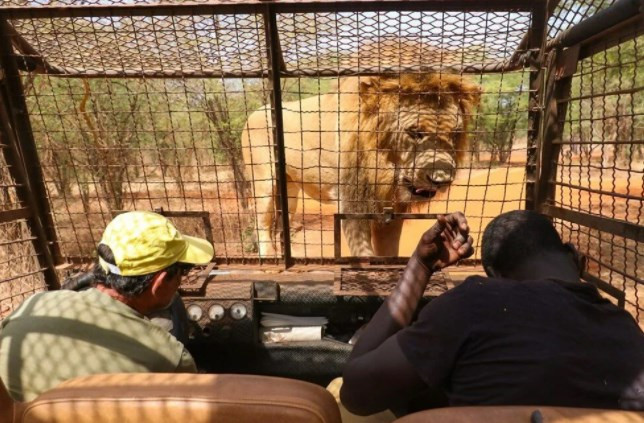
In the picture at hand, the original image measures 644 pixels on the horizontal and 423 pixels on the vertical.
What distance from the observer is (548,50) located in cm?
243

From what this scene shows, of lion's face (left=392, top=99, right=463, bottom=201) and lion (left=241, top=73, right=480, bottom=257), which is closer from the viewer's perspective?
lion (left=241, top=73, right=480, bottom=257)

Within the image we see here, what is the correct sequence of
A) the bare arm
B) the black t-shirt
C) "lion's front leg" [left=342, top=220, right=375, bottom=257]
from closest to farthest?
the black t-shirt → the bare arm → "lion's front leg" [left=342, top=220, right=375, bottom=257]

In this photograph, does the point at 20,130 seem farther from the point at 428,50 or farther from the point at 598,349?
the point at 598,349

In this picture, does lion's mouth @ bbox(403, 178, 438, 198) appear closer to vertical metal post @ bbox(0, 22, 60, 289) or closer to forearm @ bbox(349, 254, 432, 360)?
forearm @ bbox(349, 254, 432, 360)

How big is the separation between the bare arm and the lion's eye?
153cm

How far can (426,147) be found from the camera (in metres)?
3.50

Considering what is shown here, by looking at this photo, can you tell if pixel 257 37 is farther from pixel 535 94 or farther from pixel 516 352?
pixel 516 352

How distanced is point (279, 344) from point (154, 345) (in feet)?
3.21

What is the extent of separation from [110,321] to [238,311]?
34.5 inches

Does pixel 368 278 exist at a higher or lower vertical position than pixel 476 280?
lower

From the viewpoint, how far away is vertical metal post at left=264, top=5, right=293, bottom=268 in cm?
242

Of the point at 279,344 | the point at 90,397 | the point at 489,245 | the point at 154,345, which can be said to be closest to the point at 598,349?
the point at 489,245

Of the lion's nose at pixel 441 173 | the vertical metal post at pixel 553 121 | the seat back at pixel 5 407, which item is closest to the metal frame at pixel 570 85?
the vertical metal post at pixel 553 121

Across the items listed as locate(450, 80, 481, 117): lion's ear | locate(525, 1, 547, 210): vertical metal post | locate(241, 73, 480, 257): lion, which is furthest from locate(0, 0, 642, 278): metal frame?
locate(450, 80, 481, 117): lion's ear
